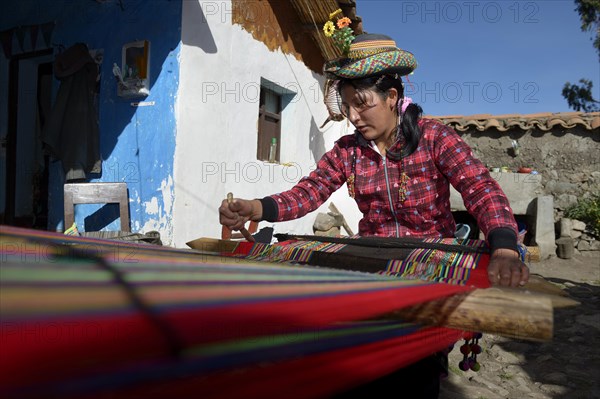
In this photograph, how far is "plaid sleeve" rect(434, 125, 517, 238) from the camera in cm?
149

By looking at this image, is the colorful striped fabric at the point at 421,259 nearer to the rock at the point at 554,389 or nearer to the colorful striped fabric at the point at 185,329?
the colorful striped fabric at the point at 185,329

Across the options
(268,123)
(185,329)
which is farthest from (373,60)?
(268,123)

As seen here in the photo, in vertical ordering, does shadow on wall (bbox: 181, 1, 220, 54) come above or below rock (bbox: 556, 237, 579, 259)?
above

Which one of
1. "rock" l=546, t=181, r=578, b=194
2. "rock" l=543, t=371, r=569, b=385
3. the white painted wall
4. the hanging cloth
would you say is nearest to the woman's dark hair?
"rock" l=543, t=371, r=569, b=385

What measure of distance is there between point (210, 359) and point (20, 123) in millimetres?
5889

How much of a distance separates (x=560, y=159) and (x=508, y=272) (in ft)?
26.8

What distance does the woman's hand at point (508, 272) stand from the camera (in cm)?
119

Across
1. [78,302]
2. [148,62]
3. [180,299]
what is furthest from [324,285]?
[148,62]

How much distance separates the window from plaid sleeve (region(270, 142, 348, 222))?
3902 millimetres

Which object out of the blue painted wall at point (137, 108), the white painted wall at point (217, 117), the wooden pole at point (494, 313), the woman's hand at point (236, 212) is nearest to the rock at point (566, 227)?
the white painted wall at point (217, 117)

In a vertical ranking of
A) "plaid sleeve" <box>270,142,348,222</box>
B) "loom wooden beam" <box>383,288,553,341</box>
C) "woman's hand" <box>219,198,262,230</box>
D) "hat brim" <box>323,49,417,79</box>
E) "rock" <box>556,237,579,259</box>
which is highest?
"hat brim" <box>323,49,417,79</box>

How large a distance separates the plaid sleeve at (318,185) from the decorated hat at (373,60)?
0.39m

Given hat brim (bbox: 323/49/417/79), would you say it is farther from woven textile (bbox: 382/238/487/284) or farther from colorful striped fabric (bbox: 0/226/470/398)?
colorful striped fabric (bbox: 0/226/470/398)

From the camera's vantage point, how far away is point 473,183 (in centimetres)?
166
